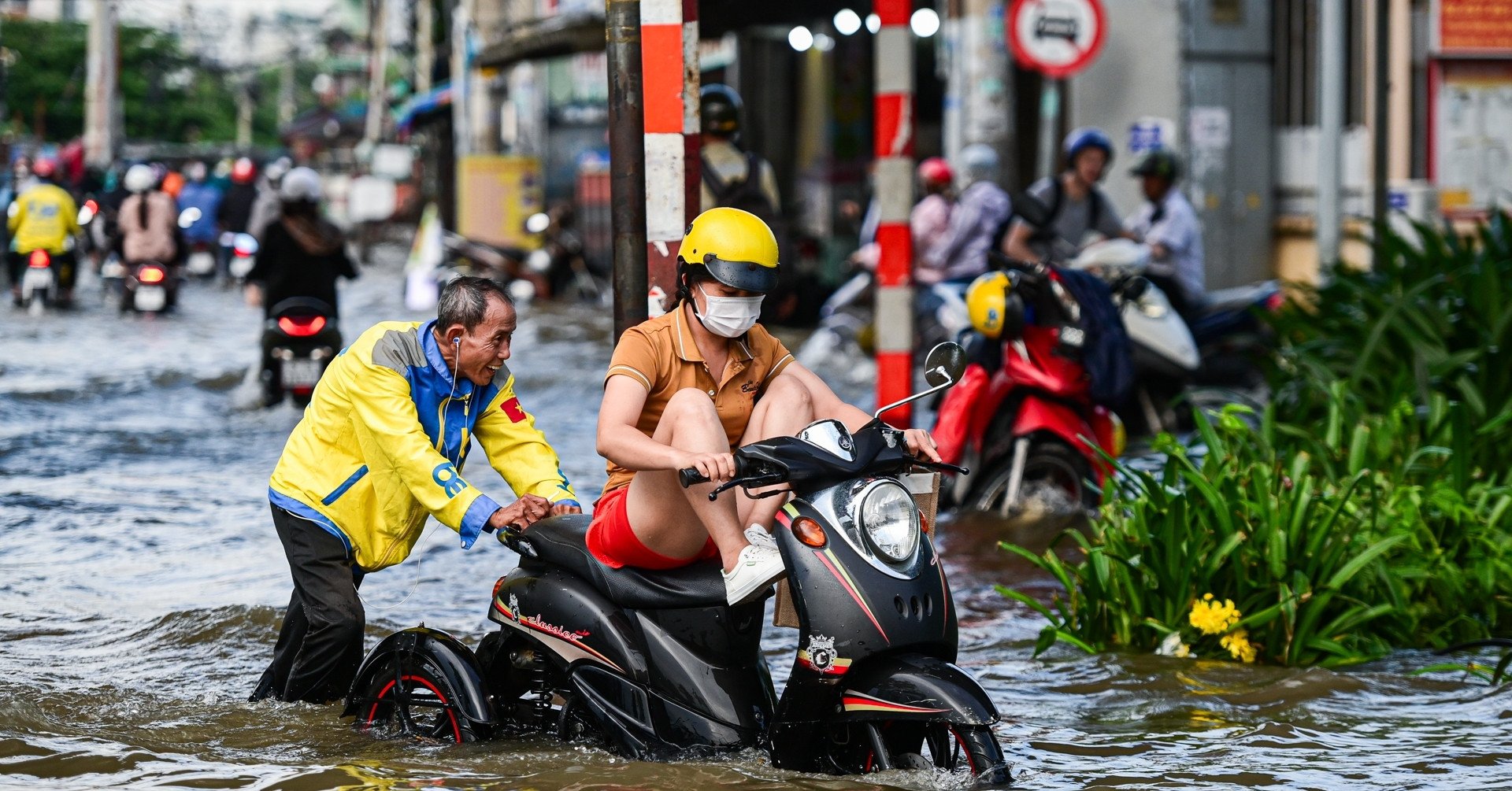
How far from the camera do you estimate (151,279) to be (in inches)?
811

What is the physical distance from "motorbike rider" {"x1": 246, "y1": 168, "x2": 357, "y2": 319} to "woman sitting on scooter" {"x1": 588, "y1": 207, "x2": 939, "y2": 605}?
7456mm

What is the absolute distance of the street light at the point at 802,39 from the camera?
20.8m

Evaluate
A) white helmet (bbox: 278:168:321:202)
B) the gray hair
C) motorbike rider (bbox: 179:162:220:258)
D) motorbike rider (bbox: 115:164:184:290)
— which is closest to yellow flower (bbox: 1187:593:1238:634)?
the gray hair

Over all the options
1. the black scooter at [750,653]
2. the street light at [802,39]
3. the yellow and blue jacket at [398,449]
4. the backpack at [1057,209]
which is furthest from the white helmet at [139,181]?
the black scooter at [750,653]

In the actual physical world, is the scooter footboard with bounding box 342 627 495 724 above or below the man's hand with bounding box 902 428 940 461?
below

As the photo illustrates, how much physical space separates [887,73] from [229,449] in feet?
16.1

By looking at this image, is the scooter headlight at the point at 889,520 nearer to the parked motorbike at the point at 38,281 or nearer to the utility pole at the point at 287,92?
the parked motorbike at the point at 38,281

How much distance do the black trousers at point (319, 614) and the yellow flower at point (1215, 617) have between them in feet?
8.20

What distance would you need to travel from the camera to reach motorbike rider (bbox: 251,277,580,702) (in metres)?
5.02

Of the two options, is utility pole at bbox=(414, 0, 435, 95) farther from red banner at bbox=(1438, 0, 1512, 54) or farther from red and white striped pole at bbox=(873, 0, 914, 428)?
red and white striped pole at bbox=(873, 0, 914, 428)

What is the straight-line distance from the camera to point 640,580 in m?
4.78

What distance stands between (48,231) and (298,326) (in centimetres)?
1046

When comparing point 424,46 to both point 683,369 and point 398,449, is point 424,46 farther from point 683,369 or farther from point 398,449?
point 683,369

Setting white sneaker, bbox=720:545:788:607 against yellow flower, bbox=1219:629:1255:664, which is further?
yellow flower, bbox=1219:629:1255:664
